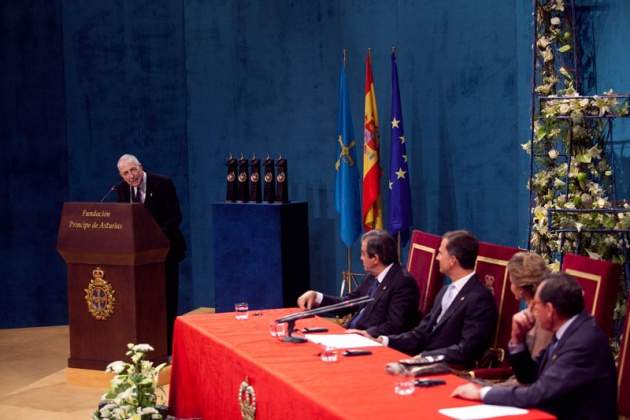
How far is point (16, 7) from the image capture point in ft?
29.3

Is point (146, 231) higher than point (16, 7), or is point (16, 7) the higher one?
point (16, 7)

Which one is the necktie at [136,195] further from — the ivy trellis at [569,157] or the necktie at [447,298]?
the necktie at [447,298]

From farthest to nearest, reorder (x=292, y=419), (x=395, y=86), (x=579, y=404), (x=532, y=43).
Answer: (x=395, y=86)
(x=532, y=43)
(x=292, y=419)
(x=579, y=404)

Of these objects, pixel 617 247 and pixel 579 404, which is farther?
pixel 617 247

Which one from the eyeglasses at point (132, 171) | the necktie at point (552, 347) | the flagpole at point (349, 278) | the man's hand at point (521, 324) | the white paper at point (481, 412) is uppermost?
the eyeglasses at point (132, 171)

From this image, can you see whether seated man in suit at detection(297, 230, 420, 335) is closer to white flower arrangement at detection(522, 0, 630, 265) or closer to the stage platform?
white flower arrangement at detection(522, 0, 630, 265)

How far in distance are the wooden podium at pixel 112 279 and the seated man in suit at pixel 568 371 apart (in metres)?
3.52

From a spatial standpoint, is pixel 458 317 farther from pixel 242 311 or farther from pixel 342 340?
pixel 242 311

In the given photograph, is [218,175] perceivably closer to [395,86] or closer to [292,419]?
[395,86]

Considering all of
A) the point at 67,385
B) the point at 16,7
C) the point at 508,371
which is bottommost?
the point at 67,385

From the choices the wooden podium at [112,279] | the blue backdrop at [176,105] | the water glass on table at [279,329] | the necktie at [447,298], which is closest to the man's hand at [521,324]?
the necktie at [447,298]

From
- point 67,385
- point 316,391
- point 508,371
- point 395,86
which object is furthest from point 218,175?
point 316,391

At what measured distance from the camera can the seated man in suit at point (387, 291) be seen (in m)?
5.17

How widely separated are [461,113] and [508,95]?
505 millimetres
